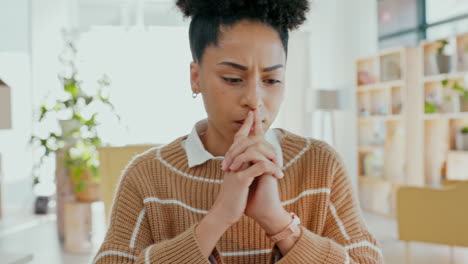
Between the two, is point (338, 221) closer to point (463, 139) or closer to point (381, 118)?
point (463, 139)

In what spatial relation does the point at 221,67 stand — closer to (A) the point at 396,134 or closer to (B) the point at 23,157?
(A) the point at 396,134

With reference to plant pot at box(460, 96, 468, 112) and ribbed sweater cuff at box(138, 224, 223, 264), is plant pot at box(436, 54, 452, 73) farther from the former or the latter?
ribbed sweater cuff at box(138, 224, 223, 264)

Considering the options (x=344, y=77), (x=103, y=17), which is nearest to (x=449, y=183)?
(x=344, y=77)

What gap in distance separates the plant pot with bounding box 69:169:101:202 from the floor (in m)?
0.47

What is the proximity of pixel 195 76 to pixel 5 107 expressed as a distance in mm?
1195

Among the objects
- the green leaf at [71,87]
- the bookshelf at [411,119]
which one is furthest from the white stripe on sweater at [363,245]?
the bookshelf at [411,119]

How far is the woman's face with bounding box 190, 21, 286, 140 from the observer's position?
3.19ft

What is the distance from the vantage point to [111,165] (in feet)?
7.46

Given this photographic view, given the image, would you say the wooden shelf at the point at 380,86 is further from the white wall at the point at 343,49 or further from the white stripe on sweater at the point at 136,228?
the white stripe on sweater at the point at 136,228

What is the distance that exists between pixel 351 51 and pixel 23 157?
504cm

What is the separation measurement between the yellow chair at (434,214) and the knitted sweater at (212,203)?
2.53 metres

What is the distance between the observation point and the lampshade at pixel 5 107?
6.40 ft

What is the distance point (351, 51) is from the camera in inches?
301

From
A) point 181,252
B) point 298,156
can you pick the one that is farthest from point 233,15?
point 181,252
